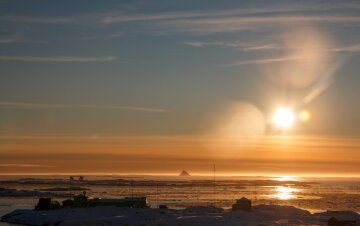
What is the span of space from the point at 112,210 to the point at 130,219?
235 inches

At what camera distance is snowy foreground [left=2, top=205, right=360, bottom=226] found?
150 ft

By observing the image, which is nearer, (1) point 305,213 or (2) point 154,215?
(2) point 154,215

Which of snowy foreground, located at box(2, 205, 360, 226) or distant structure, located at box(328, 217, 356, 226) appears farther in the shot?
distant structure, located at box(328, 217, 356, 226)

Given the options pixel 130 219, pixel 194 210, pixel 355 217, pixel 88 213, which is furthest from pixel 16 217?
pixel 355 217

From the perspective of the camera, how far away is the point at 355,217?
52375mm

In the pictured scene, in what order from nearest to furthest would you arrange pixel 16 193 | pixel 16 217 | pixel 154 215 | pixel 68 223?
pixel 68 223
pixel 154 215
pixel 16 217
pixel 16 193

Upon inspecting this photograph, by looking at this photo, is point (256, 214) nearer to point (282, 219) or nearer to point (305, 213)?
point (282, 219)

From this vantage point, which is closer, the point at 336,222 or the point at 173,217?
the point at 336,222

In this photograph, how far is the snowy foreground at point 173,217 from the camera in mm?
45625

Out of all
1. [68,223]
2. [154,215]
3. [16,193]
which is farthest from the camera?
[16,193]

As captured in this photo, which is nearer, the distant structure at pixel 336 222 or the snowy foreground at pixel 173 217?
the snowy foreground at pixel 173 217

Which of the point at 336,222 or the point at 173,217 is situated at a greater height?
the point at 173,217

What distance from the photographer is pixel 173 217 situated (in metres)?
48.2

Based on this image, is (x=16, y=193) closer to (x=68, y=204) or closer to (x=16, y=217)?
(x=68, y=204)
